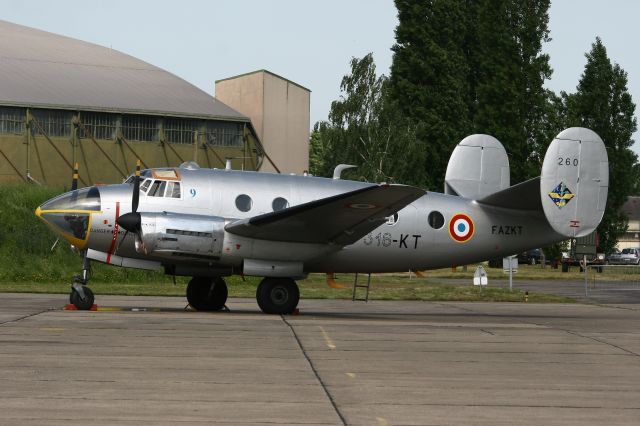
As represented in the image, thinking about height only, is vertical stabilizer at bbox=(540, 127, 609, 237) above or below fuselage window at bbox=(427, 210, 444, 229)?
above

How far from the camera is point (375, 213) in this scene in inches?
955

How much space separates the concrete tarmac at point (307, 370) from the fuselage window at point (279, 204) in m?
2.68

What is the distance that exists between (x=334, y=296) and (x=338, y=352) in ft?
67.9

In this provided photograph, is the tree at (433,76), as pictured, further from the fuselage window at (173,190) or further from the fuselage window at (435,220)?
the fuselage window at (173,190)

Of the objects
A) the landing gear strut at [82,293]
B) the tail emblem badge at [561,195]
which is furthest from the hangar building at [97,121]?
the tail emblem badge at [561,195]

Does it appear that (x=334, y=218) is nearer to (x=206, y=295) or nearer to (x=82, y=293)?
(x=206, y=295)

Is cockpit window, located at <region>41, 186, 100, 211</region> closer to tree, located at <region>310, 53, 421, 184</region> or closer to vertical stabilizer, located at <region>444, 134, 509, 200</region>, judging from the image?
vertical stabilizer, located at <region>444, 134, 509, 200</region>

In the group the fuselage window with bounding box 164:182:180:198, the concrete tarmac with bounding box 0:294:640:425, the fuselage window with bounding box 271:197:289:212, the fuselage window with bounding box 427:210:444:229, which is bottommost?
the concrete tarmac with bounding box 0:294:640:425

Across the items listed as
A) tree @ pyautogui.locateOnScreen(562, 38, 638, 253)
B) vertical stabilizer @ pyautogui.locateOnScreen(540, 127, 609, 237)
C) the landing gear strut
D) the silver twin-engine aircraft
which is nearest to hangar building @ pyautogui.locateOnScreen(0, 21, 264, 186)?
tree @ pyautogui.locateOnScreen(562, 38, 638, 253)

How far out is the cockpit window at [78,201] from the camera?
2438 centimetres

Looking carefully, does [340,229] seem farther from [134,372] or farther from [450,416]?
[450,416]

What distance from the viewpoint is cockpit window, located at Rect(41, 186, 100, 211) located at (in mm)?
24375

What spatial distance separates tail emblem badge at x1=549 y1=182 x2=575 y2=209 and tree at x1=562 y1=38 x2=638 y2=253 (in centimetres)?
5185

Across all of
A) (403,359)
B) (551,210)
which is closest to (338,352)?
(403,359)
